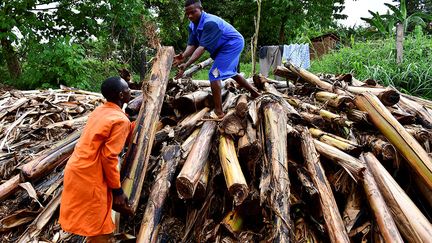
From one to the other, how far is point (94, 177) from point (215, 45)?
2.12 m

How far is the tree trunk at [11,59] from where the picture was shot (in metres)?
9.77

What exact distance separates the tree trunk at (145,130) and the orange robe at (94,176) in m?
0.30

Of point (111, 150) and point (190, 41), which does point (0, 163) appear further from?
point (190, 41)

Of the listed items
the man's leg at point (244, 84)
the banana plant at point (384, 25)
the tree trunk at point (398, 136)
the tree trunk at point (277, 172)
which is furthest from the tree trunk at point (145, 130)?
the banana plant at point (384, 25)

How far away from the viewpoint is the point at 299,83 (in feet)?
15.9

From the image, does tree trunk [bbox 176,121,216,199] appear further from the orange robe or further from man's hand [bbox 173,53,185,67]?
man's hand [bbox 173,53,185,67]

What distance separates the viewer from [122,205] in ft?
8.71

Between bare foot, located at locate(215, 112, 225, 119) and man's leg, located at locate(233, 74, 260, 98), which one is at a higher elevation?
man's leg, located at locate(233, 74, 260, 98)

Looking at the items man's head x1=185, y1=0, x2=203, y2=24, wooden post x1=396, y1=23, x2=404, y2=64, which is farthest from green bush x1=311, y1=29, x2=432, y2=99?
man's head x1=185, y1=0, x2=203, y2=24

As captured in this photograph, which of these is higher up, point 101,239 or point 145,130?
point 145,130

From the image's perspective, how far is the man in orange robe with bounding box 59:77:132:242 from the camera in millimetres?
2455

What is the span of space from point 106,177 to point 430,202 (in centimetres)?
272

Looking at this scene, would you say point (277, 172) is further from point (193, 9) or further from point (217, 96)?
point (193, 9)

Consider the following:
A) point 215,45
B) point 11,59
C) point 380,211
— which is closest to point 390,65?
point 215,45
